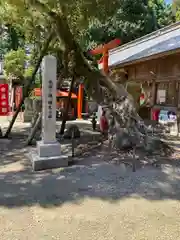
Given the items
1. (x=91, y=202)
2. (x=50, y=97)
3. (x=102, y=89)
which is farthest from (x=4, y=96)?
(x=91, y=202)

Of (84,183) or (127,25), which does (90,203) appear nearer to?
(84,183)

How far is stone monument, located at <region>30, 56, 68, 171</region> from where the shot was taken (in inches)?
224

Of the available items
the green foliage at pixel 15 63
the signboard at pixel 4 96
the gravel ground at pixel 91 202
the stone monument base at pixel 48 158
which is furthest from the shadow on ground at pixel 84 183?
the green foliage at pixel 15 63

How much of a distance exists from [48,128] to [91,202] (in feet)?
7.89

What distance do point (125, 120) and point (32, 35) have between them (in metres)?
7.17

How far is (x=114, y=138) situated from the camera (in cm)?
682

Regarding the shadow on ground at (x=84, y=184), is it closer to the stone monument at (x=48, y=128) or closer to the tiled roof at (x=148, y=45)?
the stone monument at (x=48, y=128)

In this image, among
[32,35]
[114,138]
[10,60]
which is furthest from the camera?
[10,60]

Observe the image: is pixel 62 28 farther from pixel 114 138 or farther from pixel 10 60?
pixel 10 60

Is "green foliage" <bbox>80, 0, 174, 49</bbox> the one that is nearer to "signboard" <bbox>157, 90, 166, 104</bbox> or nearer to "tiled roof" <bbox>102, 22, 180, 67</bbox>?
"tiled roof" <bbox>102, 22, 180, 67</bbox>

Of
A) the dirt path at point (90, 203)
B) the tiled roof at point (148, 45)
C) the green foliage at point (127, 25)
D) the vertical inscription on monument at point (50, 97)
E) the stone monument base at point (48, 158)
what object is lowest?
the dirt path at point (90, 203)

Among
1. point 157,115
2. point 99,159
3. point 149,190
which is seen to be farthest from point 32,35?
point 149,190

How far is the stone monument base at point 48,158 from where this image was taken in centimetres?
562

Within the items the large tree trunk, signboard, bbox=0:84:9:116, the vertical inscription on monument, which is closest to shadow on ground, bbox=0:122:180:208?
the large tree trunk
